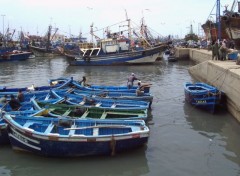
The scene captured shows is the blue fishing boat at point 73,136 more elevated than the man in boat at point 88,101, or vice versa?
the man in boat at point 88,101

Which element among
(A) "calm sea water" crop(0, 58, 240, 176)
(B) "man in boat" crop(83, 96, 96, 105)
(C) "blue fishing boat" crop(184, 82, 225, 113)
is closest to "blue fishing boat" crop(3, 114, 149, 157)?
(A) "calm sea water" crop(0, 58, 240, 176)

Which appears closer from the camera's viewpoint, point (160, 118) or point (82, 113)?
point (82, 113)

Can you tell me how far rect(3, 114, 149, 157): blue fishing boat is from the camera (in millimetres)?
9961

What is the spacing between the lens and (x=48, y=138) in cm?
993

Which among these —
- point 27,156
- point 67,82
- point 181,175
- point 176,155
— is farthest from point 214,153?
point 67,82

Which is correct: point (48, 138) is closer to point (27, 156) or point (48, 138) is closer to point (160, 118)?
point (27, 156)

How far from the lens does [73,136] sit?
983 cm

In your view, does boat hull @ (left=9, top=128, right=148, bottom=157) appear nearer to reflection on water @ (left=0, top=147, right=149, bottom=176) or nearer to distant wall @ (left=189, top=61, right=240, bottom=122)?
reflection on water @ (left=0, top=147, right=149, bottom=176)

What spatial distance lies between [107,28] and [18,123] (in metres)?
39.4

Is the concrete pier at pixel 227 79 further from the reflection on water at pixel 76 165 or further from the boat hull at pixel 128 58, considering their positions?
the boat hull at pixel 128 58

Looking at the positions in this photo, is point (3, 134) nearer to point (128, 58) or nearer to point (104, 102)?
point (104, 102)

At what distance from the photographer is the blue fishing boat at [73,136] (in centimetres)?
996

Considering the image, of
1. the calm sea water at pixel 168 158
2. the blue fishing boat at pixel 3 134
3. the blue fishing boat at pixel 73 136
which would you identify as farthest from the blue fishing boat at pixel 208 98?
the blue fishing boat at pixel 3 134

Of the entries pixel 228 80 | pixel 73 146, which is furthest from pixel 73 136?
pixel 228 80
